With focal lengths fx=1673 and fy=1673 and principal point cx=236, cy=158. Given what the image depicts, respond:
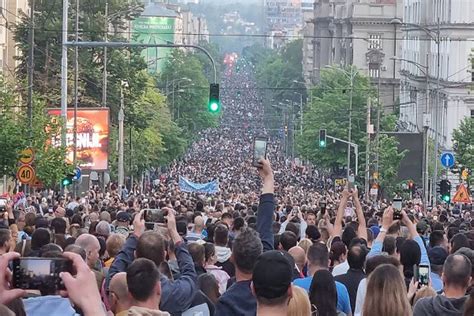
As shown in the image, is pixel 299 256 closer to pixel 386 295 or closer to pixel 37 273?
pixel 386 295

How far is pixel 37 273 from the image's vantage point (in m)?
7.64

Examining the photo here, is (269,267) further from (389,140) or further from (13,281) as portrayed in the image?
(389,140)

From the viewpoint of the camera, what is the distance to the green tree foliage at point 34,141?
4259 centimetres

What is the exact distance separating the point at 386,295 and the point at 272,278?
3.23 ft

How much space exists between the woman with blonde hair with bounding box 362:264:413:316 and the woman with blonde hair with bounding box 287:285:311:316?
1.31 ft

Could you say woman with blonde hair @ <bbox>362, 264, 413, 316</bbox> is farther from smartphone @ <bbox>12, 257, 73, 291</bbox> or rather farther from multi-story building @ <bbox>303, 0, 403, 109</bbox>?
multi-story building @ <bbox>303, 0, 403, 109</bbox>

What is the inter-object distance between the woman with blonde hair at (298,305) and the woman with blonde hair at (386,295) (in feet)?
1.31

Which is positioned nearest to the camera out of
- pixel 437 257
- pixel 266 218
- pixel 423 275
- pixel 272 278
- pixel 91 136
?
pixel 272 278

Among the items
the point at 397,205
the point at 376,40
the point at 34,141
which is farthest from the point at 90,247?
the point at 376,40


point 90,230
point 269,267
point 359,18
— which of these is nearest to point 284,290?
point 269,267

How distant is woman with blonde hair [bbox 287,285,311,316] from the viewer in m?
9.98

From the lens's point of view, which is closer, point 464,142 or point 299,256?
point 299,256

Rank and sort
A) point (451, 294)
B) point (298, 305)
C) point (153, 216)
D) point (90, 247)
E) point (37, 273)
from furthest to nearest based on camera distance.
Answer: point (90, 247)
point (153, 216)
point (451, 294)
point (298, 305)
point (37, 273)

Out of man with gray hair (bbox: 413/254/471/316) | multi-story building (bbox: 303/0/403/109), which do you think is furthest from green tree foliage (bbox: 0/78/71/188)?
multi-story building (bbox: 303/0/403/109)
